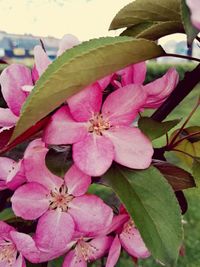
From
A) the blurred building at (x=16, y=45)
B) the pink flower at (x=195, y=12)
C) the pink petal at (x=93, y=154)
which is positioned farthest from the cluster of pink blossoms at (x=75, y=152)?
the blurred building at (x=16, y=45)

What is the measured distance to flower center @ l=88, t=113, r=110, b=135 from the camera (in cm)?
37

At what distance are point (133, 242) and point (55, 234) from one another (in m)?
0.10

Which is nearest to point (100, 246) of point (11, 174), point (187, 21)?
point (11, 174)

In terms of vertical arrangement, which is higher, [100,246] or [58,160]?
Result: [58,160]

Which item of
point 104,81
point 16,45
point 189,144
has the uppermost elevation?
point 104,81

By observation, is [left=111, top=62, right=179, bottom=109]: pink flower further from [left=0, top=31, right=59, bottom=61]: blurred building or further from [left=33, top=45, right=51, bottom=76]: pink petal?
[left=0, top=31, right=59, bottom=61]: blurred building

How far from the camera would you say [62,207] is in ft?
1.30

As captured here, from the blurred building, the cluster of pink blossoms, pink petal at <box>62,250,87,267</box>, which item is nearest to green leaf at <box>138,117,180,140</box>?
the cluster of pink blossoms

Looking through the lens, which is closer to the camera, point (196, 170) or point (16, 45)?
point (196, 170)

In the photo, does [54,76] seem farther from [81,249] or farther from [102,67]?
[81,249]

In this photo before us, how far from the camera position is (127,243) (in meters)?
0.45

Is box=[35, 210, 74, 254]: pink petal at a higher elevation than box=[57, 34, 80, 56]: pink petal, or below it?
below

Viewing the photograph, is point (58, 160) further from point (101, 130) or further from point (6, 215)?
point (6, 215)

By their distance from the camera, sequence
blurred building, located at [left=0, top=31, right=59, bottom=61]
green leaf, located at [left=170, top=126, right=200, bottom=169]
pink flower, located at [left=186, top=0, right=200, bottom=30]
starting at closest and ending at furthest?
pink flower, located at [left=186, top=0, right=200, bottom=30] → green leaf, located at [left=170, top=126, right=200, bottom=169] → blurred building, located at [left=0, top=31, right=59, bottom=61]
